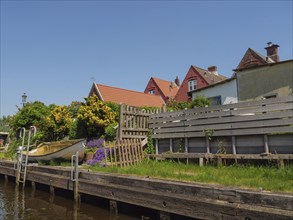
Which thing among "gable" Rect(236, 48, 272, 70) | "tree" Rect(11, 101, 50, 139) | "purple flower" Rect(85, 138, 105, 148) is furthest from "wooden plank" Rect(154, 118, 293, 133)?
"gable" Rect(236, 48, 272, 70)

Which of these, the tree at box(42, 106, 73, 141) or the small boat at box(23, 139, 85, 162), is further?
the tree at box(42, 106, 73, 141)

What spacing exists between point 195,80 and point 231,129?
80.9 feet

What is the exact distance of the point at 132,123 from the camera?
37.0ft

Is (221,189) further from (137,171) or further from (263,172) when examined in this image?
(137,171)

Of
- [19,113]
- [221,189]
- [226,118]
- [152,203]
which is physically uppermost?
[19,113]

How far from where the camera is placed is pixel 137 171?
7.98 metres

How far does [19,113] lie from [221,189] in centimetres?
2309

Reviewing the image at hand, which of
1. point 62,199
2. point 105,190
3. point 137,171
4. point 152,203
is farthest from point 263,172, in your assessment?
point 62,199

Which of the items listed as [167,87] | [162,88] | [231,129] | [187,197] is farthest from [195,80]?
[187,197]

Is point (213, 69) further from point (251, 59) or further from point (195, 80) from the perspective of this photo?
point (251, 59)

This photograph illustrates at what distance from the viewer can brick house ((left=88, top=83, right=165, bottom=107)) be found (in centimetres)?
2922

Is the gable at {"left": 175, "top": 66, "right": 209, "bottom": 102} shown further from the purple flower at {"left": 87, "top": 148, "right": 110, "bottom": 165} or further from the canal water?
the canal water

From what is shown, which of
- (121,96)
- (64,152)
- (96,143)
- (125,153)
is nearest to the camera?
(125,153)

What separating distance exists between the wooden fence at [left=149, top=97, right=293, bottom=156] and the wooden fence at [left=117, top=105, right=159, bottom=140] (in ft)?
2.92
